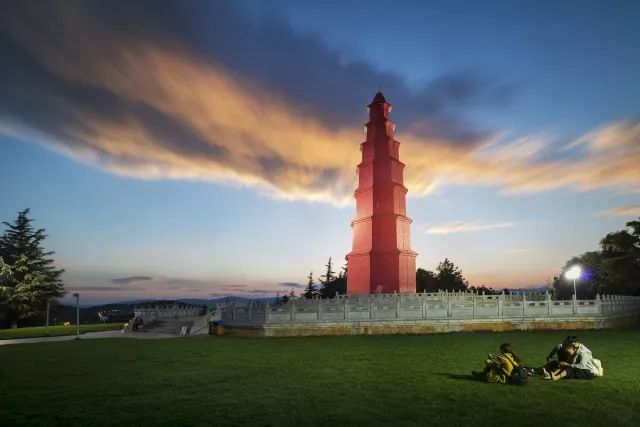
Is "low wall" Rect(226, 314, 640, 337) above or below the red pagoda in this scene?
below

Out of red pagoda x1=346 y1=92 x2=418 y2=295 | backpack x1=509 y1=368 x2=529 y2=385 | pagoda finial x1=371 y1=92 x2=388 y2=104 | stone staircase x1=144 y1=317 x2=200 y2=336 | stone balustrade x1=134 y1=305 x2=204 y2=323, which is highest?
pagoda finial x1=371 y1=92 x2=388 y2=104

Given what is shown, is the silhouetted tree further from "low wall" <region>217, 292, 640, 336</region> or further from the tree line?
"low wall" <region>217, 292, 640, 336</region>

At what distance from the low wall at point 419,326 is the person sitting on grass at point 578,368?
13.5 meters

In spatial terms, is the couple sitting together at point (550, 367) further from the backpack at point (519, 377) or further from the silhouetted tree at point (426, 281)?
the silhouetted tree at point (426, 281)

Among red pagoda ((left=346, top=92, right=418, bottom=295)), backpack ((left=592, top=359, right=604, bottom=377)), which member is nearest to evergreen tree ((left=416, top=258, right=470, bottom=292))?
red pagoda ((left=346, top=92, right=418, bottom=295))

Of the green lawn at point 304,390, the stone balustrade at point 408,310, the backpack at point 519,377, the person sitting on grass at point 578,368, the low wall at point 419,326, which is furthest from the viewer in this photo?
the stone balustrade at point 408,310

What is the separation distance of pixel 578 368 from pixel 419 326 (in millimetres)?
13748

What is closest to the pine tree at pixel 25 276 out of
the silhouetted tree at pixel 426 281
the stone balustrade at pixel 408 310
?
the stone balustrade at pixel 408 310

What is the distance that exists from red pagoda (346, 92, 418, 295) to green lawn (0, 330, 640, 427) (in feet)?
70.7

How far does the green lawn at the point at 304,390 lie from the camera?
26.6 ft

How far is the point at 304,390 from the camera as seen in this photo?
1027cm

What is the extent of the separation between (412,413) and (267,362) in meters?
7.31

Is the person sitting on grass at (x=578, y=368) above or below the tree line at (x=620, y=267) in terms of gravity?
below

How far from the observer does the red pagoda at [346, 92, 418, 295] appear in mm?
39438
